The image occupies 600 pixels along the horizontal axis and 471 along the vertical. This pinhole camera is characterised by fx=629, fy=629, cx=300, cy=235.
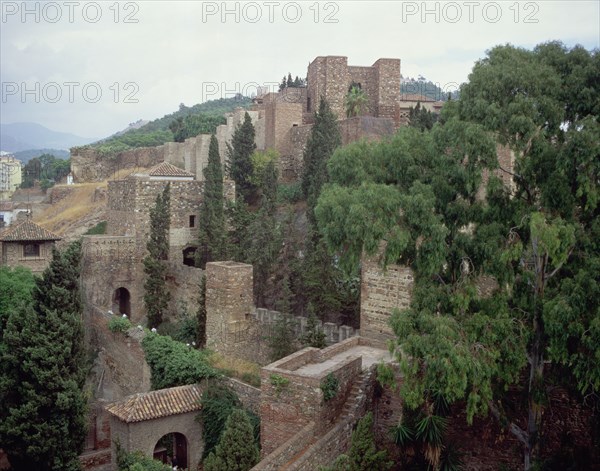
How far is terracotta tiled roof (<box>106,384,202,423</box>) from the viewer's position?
49.4 feet

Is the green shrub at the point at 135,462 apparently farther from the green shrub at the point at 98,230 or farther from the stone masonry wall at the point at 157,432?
the green shrub at the point at 98,230

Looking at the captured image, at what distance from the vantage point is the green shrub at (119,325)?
63.9ft

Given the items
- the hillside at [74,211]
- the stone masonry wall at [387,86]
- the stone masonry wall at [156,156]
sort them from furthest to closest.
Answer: the stone masonry wall at [156,156]
the stone masonry wall at [387,86]
the hillside at [74,211]

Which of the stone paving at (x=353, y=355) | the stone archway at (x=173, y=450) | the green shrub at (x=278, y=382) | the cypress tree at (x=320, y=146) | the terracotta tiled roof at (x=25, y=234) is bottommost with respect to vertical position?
the stone archway at (x=173, y=450)

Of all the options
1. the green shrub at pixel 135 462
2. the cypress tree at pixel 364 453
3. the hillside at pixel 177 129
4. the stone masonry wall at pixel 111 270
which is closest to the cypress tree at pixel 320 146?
the stone masonry wall at pixel 111 270

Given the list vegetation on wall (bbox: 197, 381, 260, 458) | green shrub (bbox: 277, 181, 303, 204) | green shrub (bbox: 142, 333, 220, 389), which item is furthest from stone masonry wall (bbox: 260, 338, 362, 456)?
green shrub (bbox: 277, 181, 303, 204)

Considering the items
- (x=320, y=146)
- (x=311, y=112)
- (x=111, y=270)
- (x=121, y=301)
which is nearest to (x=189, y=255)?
(x=111, y=270)

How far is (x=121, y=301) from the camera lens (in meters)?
25.7

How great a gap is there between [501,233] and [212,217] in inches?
608

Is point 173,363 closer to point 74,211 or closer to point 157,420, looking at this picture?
point 157,420

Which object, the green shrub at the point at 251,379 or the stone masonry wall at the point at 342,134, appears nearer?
the green shrub at the point at 251,379

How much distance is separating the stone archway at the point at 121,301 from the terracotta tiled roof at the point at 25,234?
343 centimetres

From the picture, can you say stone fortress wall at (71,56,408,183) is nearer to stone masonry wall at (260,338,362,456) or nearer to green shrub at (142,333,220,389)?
green shrub at (142,333,220,389)

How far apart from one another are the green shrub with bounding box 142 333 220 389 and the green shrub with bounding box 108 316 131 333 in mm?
1491
